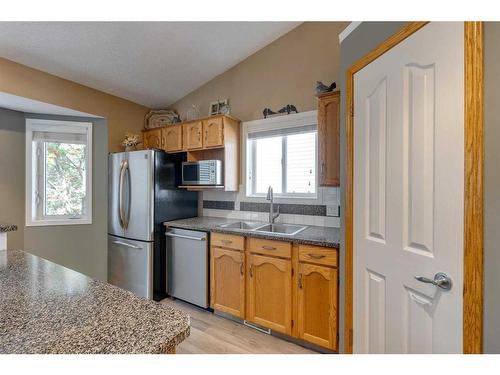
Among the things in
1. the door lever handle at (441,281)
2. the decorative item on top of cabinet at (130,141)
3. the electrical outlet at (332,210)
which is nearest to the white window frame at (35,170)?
the decorative item on top of cabinet at (130,141)

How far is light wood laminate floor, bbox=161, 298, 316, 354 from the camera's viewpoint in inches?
76.8

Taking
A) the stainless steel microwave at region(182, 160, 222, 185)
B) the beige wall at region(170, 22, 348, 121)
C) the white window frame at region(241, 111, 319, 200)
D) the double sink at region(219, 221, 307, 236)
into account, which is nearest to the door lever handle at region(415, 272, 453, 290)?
the double sink at region(219, 221, 307, 236)

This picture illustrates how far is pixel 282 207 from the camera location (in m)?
2.68

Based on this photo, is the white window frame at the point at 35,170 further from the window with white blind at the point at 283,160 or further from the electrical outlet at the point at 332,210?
the electrical outlet at the point at 332,210

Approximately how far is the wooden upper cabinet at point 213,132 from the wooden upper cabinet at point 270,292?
4.25 ft

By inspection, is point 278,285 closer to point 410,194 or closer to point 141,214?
point 410,194

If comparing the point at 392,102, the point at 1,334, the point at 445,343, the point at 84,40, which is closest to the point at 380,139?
the point at 392,102

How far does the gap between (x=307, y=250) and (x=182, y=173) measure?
1740 millimetres

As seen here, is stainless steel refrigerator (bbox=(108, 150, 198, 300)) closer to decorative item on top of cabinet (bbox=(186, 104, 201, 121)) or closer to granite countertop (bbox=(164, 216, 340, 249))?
granite countertop (bbox=(164, 216, 340, 249))

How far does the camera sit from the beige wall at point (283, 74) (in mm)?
2381

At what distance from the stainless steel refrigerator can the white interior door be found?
2.08 m

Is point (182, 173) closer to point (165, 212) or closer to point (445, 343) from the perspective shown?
point (165, 212)

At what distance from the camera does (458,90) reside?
0.96 metres

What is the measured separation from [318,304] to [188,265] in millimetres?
1369
